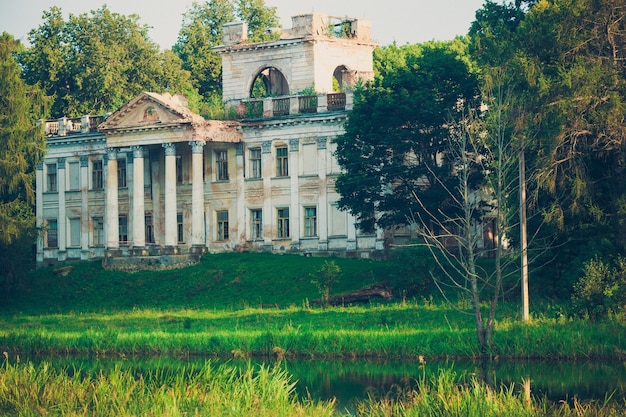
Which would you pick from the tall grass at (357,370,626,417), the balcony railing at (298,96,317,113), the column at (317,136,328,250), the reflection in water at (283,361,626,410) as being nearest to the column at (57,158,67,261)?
the balcony railing at (298,96,317,113)

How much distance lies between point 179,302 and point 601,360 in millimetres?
26123

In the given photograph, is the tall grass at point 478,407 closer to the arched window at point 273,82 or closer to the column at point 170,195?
the column at point 170,195

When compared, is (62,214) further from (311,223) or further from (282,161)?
(311,223)

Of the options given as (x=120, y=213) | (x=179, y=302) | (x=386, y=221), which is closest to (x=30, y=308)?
(x=179, y=302)

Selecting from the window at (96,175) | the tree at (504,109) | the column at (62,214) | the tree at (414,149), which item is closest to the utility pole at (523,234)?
the tree at (504,109)

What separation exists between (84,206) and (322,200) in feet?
49.3

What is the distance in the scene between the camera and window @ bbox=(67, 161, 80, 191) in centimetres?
7331

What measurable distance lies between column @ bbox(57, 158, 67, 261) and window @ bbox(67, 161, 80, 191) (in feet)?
1.42

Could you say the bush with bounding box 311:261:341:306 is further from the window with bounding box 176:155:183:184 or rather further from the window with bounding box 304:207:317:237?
the window with bounding box 176:155:183:184

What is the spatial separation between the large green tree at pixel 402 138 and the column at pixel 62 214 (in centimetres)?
2057

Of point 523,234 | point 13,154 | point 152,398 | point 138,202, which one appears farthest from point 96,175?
point 152,398

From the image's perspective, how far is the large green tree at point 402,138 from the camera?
5550 centimetres

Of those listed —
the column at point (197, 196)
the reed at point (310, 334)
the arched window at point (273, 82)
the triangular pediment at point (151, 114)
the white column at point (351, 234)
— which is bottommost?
the reed at point (310, 334)

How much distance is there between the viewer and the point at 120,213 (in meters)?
71.5
